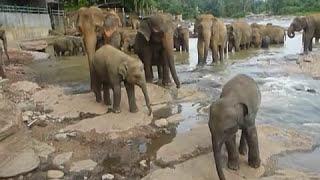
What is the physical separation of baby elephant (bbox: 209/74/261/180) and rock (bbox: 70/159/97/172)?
2248 mm

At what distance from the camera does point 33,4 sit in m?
43.2

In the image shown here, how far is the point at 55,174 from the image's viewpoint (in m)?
7.35

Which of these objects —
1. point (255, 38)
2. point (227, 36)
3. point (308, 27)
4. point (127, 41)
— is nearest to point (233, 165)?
point (308, 27)

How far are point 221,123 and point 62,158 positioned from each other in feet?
10.0

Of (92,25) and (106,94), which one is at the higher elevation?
(92,25)

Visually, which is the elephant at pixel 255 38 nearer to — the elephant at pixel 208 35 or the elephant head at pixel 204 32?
the elephant at pixel 208 35

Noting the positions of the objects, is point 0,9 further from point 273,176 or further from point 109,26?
point 273,176

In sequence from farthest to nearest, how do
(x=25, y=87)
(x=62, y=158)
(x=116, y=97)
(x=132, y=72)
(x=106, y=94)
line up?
(x=25, y=87), (x=106, y=94), (x=116, y=97), (x=132, y=72), (x=62, y=158)

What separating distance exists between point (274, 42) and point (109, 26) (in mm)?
22600

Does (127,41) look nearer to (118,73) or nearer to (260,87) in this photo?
(260,87)

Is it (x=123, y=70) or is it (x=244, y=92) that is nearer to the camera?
(x=244, y=92)

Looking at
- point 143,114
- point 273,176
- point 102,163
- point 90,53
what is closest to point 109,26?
point 90,53

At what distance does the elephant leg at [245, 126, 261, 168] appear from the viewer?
701 centimetres

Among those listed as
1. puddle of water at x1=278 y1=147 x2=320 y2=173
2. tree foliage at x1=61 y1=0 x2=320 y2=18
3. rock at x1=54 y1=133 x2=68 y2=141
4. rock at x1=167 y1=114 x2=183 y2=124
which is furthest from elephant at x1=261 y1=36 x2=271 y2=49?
rock at x1=54 y1=133 x2=68 y2=141
